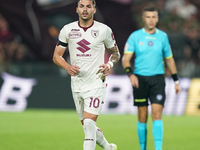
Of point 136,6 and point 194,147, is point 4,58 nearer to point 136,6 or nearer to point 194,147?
point 136,6

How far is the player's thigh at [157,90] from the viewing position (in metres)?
8.43

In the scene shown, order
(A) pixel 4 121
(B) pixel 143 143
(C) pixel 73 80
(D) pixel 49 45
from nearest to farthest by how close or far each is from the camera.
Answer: (C) pixel 73 80
(B) pixel 143 143
(A) pixel 4 121
(D) pixel 49 45

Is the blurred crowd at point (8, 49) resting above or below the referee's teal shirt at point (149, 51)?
below

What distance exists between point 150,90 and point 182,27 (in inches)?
390

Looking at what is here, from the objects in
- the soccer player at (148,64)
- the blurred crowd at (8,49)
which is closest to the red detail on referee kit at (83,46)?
the soccer player at (148,64)

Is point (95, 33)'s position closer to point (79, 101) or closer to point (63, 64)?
point (63, 64)

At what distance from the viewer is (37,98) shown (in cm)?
1611

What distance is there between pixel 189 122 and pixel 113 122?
6.63 feet

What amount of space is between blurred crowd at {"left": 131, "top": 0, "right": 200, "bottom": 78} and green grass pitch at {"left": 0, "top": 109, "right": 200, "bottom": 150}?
205 cm

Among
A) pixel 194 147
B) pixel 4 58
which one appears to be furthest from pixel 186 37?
pixel 194 147

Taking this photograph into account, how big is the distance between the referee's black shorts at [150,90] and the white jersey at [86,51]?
62.9 inches

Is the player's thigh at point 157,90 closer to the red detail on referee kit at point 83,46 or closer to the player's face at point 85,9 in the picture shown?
the red detail on referee kit at point 83,46

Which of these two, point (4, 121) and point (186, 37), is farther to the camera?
point (186, 37)

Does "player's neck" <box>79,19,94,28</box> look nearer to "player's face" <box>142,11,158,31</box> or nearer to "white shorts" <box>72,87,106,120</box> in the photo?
"white shorts" <box>72,87,106,120</box>
